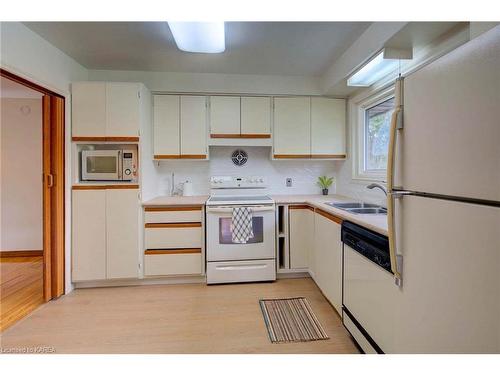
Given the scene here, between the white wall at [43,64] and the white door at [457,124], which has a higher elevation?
the white wall at [43,64]

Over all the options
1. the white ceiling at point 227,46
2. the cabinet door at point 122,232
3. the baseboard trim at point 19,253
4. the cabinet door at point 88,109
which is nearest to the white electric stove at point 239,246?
the cabinet door at point 122,232

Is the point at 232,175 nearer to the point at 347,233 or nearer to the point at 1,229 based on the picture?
the point at 347,233

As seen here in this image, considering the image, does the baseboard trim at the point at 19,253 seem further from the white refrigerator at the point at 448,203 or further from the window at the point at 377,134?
the window at the point at 377,134

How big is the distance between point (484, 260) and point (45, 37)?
3271mm

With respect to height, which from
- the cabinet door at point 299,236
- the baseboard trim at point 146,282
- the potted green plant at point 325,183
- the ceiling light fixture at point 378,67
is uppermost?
the ceiling light fixture at point 378,67

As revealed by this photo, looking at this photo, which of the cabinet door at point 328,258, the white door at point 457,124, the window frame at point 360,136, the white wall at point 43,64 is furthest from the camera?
the window frame at point 360,136

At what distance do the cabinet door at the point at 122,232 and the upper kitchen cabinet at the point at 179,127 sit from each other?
638mm

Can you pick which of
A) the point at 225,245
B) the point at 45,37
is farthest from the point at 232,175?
the point at 45,37

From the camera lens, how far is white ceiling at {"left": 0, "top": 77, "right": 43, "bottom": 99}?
124 inches

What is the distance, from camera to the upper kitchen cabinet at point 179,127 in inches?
115

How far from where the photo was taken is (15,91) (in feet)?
11.2

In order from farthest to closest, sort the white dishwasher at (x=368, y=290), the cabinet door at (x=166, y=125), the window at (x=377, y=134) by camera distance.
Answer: the cabinet door at (x=166, y=125)
the window at (x=377, y=134)
the white dishwasher at (x=368, y=290)

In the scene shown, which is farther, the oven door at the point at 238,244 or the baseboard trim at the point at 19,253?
the baseboard trim at the point at 19,253

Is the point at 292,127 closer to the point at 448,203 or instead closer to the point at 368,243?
the point at 368,243
